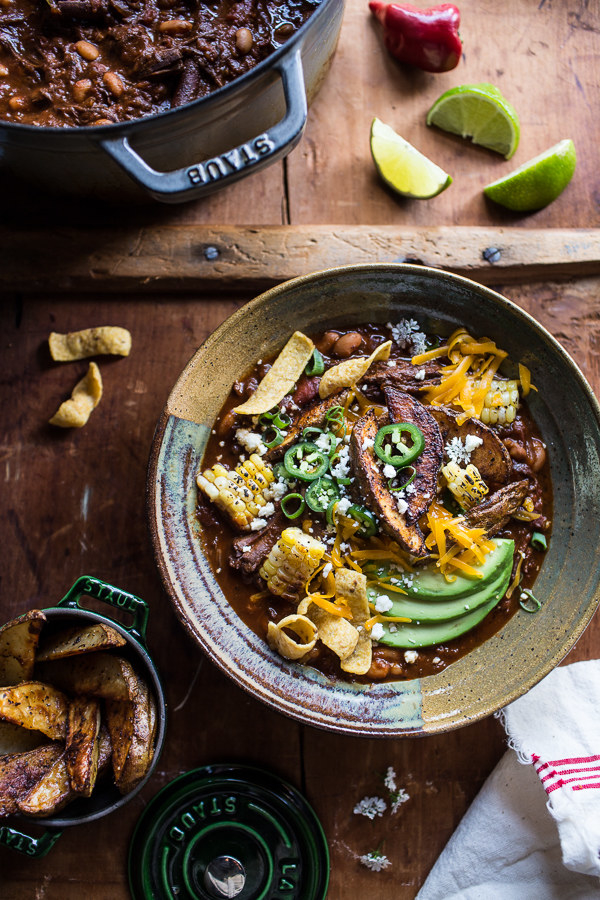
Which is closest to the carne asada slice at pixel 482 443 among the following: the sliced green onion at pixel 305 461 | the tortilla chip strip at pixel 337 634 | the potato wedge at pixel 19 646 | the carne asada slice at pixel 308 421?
the carne asada slice at pixel 308 421

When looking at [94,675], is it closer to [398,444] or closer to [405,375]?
[398,444]

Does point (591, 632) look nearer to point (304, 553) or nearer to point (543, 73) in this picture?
point (304, 553)

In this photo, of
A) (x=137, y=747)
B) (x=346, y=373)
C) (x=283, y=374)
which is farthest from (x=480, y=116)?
(x=137, y=747)

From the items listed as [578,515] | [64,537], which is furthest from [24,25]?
[578,515]

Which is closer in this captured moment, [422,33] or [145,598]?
[145,598]

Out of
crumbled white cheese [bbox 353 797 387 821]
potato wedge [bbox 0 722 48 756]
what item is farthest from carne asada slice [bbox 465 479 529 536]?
potato wedge [bbox 0 722 48 756]

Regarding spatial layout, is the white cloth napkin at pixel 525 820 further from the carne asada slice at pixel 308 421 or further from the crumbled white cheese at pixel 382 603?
the carne asada slice at pixel 308 421
